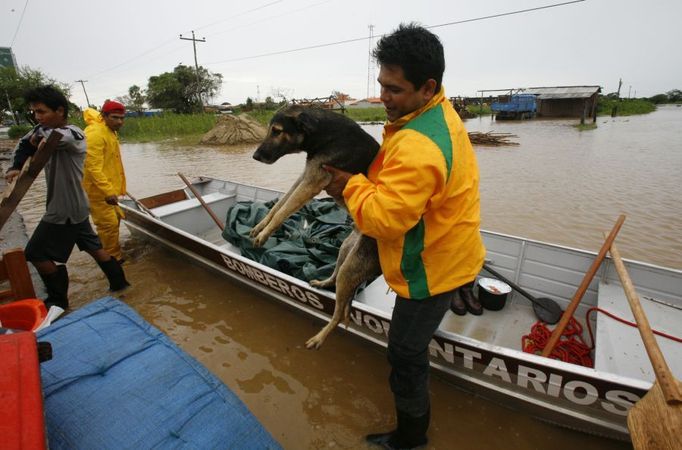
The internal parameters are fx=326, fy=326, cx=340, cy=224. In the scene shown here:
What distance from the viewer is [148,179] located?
1345 cm

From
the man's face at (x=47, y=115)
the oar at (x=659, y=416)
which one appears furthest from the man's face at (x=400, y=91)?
the man's face at (x=47, y=115)

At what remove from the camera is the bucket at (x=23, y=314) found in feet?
8.70

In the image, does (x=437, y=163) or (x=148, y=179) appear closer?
(x=437, y=163)

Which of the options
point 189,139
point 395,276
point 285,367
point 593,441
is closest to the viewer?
point 395,276

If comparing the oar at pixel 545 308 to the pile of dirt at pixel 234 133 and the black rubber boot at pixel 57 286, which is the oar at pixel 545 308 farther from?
the pile of dirt at pixel 234 133

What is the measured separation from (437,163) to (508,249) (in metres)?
3.27

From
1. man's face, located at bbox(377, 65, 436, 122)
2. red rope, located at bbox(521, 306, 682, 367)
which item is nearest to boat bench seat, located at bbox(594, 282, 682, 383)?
red rope, located at bbox(521, 306, 682, 367)

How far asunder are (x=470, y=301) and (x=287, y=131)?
2.90 metres

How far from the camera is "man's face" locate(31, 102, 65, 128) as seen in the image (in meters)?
3.55

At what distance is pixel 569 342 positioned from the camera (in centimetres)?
324

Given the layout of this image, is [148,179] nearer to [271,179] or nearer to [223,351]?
[271,179]

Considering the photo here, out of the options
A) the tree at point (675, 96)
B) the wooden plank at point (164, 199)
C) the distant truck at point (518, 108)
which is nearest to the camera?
the wooden plank at point (164, 199)

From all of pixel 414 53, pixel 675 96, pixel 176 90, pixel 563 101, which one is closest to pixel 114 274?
pixel 414 53

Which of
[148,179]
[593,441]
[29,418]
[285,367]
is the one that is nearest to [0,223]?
[29,418]
